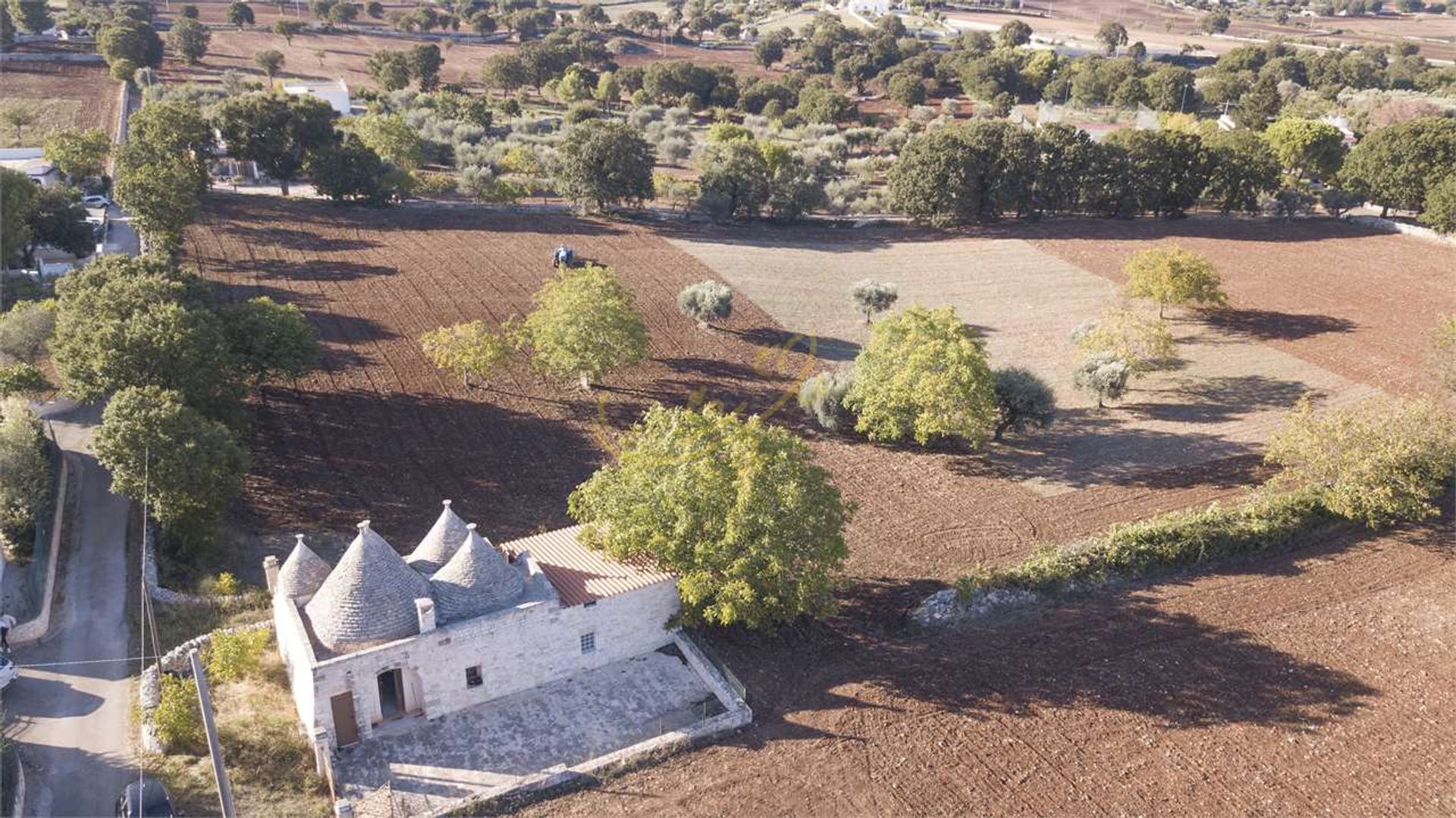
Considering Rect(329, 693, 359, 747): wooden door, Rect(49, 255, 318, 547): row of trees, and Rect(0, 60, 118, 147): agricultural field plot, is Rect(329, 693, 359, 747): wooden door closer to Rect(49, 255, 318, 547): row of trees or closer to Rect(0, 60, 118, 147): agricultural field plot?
Rect(49, 255, 318, 547): row of trees

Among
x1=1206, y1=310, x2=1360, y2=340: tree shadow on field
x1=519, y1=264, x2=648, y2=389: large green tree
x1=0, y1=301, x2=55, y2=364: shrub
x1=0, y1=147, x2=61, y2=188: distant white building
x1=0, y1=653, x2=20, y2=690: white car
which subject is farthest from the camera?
x1=0, y1=147, x2=61, y2=188: distant white building

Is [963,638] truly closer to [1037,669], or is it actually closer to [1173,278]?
[1037,669]

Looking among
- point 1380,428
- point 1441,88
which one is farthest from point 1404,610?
point 1441,88

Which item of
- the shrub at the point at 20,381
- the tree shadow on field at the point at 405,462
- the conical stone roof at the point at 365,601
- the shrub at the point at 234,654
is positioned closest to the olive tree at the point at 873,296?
the tree shadow on field at the point at 405,462

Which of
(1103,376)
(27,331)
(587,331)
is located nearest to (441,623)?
(587,331)

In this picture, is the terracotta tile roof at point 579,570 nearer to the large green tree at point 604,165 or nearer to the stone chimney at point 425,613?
the stone chimney at point 425,613

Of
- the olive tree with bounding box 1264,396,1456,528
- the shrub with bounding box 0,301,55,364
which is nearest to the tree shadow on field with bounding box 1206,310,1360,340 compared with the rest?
the olive tree with bounding box 1264,396,1456,528
